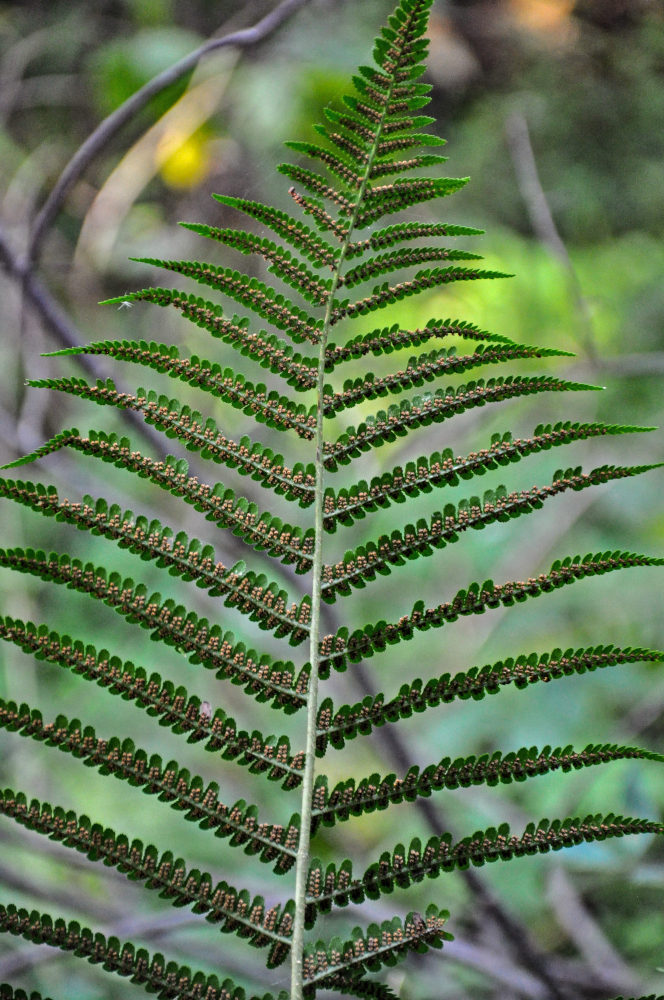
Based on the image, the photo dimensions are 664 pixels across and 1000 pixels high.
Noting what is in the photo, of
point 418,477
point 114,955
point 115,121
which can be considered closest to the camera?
point 114,955

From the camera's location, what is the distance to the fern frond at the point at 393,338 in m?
0.74

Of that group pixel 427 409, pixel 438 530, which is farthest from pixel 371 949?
pixel 427 409

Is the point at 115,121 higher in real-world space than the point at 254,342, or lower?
higher

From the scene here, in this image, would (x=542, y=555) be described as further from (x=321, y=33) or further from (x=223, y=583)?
(x=321, y=33)

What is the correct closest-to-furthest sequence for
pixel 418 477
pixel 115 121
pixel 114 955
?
pixel 114 955 → pixel 418 477 → pixel 115 121

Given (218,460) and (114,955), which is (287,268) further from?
(114,955)

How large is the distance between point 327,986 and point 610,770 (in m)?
1.16

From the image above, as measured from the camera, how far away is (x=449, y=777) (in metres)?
0.67

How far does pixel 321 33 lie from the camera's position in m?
3.38

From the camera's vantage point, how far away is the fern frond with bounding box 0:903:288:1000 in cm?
61

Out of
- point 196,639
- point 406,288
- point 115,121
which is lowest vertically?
point 196,639

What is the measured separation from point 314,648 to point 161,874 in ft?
0.73

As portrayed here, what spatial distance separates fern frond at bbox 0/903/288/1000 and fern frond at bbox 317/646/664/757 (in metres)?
0.20

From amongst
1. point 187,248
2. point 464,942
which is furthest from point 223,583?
point 187,248
